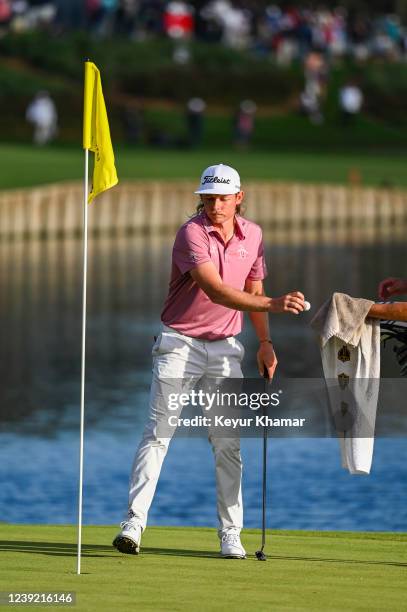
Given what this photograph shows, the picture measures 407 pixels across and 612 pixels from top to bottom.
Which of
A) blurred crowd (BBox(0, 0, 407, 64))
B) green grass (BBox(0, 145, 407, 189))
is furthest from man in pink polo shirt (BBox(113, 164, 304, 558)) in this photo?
blurred crowd (BBox(0, 0, 407, 64))

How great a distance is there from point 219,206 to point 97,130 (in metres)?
0.74

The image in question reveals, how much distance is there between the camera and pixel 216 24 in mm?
71188

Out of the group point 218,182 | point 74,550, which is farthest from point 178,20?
point 218,182

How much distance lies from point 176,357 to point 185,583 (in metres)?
1.33

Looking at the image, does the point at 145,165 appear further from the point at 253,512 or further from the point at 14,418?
the point at 253,512

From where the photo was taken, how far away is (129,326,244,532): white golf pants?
9609mm

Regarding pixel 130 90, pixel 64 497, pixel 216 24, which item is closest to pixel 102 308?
pixel 64 497

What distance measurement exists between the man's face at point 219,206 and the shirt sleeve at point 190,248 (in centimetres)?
10

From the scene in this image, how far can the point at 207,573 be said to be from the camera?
9211mm

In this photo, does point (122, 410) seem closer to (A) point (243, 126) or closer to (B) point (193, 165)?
(B) point (193, 165)

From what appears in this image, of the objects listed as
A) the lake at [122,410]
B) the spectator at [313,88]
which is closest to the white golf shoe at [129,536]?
the lake at [122,410]

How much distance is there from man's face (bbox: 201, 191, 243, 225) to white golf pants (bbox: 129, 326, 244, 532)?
2.09 feet

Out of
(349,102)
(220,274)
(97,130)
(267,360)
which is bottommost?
(267,360)

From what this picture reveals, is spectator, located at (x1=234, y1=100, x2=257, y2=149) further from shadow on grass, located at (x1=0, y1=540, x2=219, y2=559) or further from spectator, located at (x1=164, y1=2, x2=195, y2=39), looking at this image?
shadow on grass, located at (x1=0, y1=540, x2=219, y2=559)
